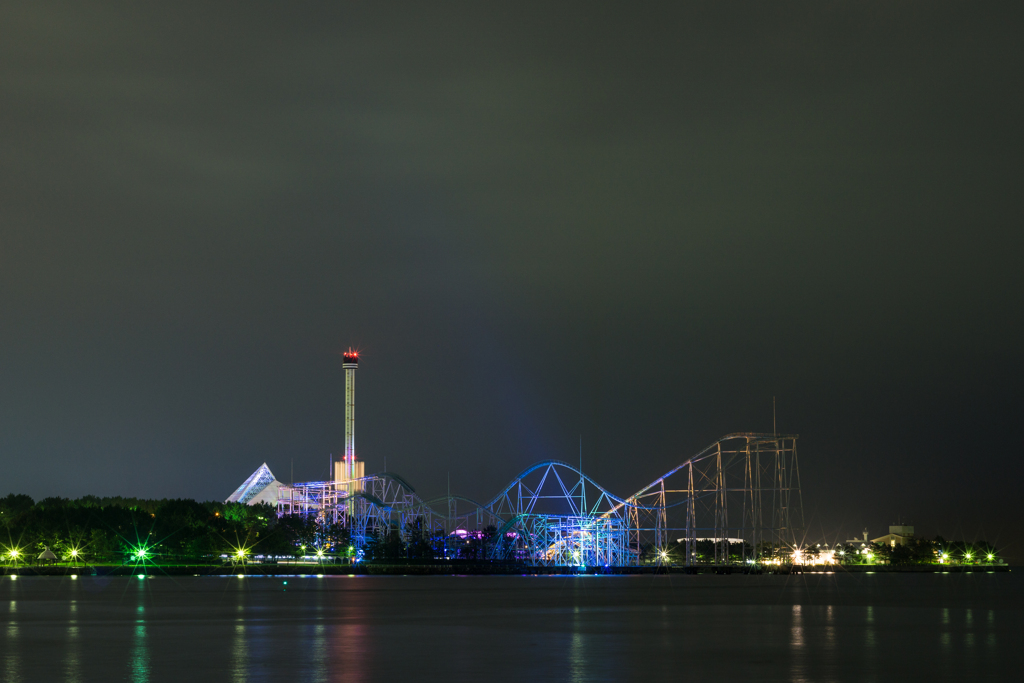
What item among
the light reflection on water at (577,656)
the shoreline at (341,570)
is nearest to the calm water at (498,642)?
the light reflection on water at (577,656)

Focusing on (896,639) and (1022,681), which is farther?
(896,639)

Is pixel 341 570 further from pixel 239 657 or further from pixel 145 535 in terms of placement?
pixel 239 657

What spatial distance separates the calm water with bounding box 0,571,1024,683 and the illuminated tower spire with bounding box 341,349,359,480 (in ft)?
350

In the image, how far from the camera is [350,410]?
154 meters

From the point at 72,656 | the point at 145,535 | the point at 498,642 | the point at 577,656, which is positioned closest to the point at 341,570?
A: the point at 145,535

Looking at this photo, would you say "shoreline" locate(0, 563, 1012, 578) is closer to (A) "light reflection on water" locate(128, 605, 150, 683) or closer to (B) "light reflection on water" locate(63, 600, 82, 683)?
(B) "light reflection on water" locate(63, 600, 82, 683)

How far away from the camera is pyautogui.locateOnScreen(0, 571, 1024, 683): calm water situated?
1788 centimetres

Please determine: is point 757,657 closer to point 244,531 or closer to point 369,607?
point 369,607

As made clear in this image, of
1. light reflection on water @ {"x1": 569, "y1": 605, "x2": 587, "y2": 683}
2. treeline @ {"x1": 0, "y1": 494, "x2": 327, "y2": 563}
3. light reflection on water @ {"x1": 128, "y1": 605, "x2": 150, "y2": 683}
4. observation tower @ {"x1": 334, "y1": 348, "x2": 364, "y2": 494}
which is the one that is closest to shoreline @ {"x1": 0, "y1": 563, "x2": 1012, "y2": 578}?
treeline @ {"x1": 0, "y1": 494, "x2": 327, "y2": 563}

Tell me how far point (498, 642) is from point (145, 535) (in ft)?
291

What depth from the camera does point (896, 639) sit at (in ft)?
82.6

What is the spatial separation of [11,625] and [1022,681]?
23.9 metres

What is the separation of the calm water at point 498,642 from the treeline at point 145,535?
2459 inches

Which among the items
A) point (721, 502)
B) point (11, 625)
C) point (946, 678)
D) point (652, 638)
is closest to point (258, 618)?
point (11, 625)
